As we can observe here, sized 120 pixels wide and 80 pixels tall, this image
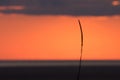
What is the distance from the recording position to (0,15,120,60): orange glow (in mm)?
1572

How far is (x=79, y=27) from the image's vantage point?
1711 mm

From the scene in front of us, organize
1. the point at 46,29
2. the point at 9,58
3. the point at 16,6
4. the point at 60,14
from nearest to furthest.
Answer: the point at 9,58 → the point at 46,29 → the point at 60,14 → the point at 16,6

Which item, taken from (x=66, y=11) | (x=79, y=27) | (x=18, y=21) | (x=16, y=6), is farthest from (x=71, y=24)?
(x=16, y=6)

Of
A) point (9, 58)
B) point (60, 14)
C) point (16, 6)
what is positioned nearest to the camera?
point (9, 58)
